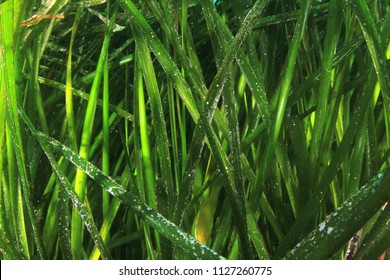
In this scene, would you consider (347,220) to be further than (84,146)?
No

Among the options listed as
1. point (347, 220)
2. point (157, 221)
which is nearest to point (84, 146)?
point (157, 221)

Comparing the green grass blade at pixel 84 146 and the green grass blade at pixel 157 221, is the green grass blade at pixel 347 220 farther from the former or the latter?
the green grass blade at pixel 84 146

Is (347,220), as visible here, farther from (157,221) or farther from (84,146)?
(84,146)

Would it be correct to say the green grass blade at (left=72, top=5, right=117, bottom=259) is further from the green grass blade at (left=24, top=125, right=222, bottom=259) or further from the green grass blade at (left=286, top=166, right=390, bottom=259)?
the green grass blade at (left=286, top=166, right=390, bottom=259)

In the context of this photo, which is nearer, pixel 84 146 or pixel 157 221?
pixel 157 221

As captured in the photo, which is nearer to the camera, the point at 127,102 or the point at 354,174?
the point at 354,174

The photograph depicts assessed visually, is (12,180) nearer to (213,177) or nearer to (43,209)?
(43,209)

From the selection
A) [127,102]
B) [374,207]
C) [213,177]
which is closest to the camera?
[374,207]

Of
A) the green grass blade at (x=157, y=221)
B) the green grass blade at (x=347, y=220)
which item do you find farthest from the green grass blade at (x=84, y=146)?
the green grass blade at (x=347, y=220)

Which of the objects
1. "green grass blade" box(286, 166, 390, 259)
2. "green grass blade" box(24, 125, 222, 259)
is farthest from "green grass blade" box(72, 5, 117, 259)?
"green grass blade" box(286, 166, 390, 259)

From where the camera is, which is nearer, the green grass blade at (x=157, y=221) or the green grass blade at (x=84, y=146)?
the green grass blade at (x=157, y=221)
